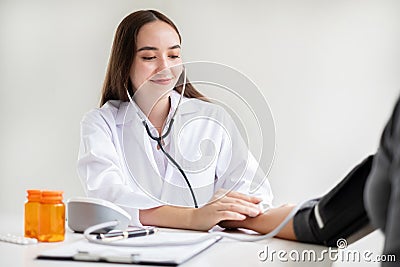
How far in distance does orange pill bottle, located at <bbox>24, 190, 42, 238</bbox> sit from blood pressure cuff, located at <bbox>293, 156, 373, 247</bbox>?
434mm

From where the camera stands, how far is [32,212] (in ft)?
3.54

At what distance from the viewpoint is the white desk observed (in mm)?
875

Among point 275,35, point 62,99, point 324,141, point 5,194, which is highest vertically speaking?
point 275,35

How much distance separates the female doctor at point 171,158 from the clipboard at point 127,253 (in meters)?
0.23

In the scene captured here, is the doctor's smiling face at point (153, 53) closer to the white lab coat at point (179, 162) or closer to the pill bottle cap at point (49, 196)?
the white lab coat at point (179, 162)

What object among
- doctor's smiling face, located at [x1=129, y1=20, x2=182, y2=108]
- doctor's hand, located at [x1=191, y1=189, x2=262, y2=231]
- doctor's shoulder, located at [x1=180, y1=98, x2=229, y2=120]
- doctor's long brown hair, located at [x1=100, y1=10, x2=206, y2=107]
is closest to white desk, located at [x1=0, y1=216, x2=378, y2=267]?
doctor's hand, located at [x1=191, y1=189, x2=262, y2=231]

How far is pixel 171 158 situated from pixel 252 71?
1472 millimetres


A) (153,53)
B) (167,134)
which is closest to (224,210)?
(167,134)

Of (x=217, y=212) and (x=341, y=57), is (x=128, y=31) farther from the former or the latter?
(x=341, y=57)

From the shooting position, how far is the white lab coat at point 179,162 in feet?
4.04

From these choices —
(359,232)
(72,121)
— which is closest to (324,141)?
(72,121)

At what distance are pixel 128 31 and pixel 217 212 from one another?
605mm

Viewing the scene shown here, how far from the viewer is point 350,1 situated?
2566 mm

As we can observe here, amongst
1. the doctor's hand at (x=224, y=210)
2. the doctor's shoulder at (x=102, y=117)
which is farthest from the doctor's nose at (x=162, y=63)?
the doctor's hand at (x=224, y=210)
